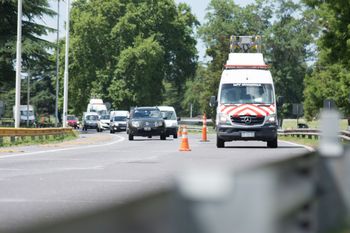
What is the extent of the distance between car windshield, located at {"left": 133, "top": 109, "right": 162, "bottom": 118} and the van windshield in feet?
48.0

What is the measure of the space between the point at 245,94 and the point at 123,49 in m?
59.9

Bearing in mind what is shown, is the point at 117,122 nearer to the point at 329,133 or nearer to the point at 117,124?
the point at 117,124

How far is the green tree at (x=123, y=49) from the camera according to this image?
289 ft

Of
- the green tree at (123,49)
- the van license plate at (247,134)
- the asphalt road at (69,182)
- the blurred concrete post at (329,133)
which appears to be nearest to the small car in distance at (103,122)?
the green tree at (123,49)

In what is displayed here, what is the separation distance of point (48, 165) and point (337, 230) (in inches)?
599

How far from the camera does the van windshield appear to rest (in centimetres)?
3148

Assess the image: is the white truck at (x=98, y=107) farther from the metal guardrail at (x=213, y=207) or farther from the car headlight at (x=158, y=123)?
the metal guardrail at (x=213, y=207)

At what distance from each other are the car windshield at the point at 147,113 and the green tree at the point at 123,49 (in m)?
39.9

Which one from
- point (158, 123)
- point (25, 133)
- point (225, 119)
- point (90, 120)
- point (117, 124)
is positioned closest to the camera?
point (225, 119)

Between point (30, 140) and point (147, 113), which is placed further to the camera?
point (147, 113)

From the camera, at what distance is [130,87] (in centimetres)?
8856

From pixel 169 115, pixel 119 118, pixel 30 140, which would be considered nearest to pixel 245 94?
pixel 30 140

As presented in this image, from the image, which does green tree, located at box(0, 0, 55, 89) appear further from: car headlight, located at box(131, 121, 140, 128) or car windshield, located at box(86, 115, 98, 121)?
car windshield, located at box(86, 115, 98, 121)

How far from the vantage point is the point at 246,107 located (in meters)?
31.3
